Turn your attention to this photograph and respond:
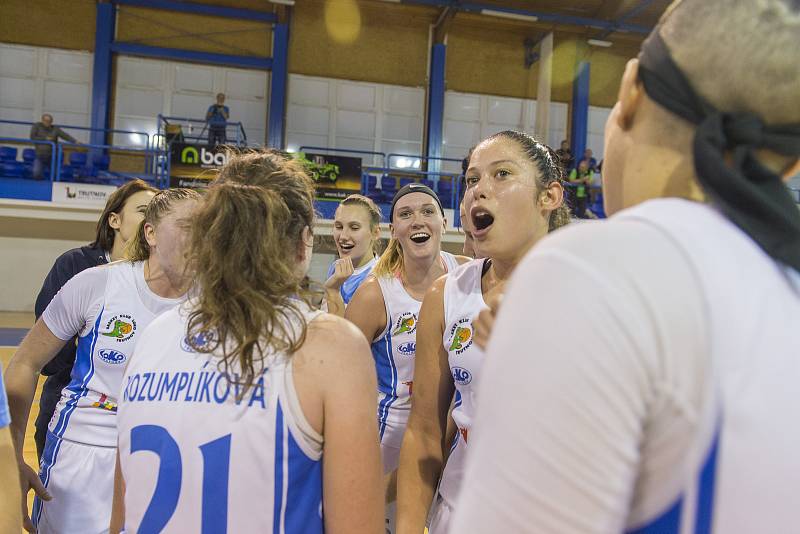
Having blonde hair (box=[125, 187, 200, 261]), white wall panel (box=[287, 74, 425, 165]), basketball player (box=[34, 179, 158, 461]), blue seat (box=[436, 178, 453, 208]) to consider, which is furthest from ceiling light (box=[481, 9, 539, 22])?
blonde hair (box=[125, 187, 200, 261])

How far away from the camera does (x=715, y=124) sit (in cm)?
72

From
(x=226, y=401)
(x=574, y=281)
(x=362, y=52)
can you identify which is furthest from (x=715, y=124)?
(x=362, y=52)

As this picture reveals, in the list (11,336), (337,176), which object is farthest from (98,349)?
(337,176)

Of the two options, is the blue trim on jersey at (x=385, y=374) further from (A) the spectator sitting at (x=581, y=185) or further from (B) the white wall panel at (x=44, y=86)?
(B) the white wall panel at (x=44, y=86)

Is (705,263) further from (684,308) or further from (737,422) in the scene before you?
(737,422)

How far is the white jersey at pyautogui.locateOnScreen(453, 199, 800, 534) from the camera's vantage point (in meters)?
0.60

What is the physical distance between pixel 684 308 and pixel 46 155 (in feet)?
51.4

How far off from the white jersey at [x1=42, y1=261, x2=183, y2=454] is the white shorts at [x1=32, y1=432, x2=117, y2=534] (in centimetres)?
6

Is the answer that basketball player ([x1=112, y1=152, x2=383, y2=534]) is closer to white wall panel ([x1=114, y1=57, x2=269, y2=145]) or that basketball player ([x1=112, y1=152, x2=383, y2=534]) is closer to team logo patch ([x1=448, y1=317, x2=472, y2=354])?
team logo patch ([x1=448, y1=317, x2=472, y2=354])

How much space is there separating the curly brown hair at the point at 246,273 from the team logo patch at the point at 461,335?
88cm

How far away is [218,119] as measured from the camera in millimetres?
15211

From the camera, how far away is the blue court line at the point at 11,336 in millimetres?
10204

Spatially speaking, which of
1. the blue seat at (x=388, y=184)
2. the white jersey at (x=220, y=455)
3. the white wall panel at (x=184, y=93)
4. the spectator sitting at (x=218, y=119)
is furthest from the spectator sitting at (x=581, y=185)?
the white jersey at (x=220, y=455)

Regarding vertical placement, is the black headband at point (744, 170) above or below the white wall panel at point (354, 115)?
below
